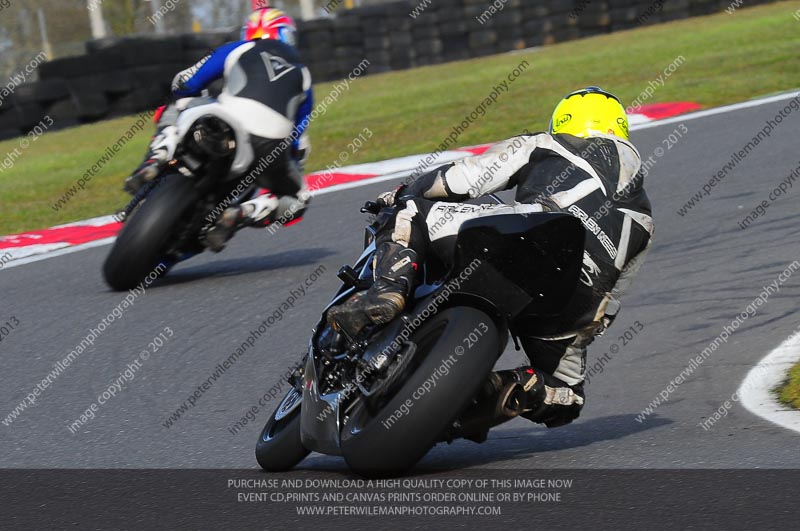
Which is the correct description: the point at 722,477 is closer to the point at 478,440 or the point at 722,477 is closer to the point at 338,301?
the point at 478,440

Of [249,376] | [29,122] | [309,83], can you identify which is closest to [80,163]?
[29,122]

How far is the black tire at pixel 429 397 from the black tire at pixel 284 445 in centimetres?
45

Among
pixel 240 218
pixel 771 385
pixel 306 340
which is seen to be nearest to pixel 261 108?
pixel 240 218

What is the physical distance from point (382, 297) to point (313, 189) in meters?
6.53

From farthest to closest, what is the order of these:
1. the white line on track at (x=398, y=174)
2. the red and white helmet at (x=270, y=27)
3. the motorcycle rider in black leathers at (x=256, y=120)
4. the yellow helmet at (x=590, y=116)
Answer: the white line on track at (x=398, y=174) < the red and white helmet at (x=270, y=27) < the motorcycle rider in black leathers at (x=256, y=120) < the yellow helmet at (x=590, y=116)

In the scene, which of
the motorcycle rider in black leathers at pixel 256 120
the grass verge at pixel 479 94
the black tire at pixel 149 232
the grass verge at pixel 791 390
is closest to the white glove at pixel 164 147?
the motorcycle rider in black leathers at pixel 256 120

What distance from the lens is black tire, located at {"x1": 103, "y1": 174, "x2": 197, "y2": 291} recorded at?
7023 mm

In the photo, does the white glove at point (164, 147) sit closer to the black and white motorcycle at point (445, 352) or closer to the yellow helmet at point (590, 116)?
the yellow helmet at point (590, 116)

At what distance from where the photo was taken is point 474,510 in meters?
3.48

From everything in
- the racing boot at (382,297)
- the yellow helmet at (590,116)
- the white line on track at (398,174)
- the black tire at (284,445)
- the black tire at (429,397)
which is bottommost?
the white line on track at (398,174)

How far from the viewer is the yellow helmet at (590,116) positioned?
169 inches

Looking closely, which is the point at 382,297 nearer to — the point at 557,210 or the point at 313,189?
the point at 557,210

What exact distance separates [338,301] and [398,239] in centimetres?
27

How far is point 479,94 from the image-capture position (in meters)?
15.4
